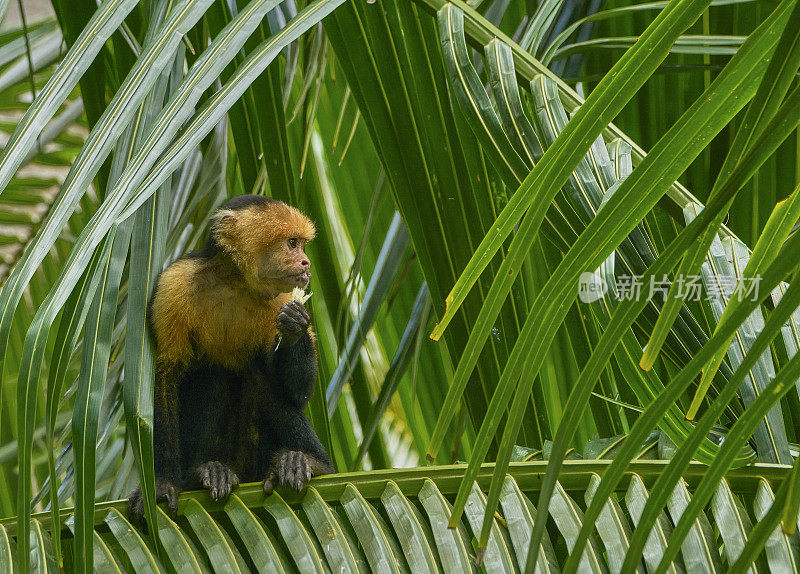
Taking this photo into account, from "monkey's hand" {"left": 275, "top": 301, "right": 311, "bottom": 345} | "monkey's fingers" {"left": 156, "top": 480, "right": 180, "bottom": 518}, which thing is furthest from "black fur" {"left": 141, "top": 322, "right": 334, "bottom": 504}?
"monkey's fingers" {"left": 156, "top": 480, "right": 180, "bottom": 518}

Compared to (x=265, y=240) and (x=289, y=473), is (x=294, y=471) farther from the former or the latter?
(x=265, y=240)

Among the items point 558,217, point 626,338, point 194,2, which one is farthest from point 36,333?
point 558,217

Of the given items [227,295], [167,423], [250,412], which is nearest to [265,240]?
[227,295]

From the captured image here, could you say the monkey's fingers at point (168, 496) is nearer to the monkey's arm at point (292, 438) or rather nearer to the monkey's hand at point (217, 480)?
the monkey's hand at point (217, 480)

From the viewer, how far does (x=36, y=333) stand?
1073mm

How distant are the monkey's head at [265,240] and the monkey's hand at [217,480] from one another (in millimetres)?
755

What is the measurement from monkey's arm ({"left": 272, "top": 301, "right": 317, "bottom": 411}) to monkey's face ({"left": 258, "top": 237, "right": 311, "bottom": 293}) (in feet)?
0.57

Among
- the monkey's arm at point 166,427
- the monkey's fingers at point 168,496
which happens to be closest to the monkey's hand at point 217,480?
the monkey's fingers at point 168,496

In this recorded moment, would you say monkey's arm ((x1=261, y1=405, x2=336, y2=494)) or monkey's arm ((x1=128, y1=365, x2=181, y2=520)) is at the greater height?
monkey's arm ((x1=128, y1=365, x2=181, y2=520))

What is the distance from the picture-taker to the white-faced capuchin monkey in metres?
2.48

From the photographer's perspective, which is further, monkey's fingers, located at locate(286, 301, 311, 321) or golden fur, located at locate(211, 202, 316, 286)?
golden fur, located at locate(211, 202, 316, 286)

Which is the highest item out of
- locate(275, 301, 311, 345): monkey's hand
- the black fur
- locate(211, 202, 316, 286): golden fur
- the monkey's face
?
locate(211, 202, 316, 286): golden fur

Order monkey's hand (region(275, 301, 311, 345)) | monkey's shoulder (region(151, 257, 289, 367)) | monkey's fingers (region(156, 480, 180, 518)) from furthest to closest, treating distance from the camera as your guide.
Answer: monkey's shoulder (region(151, 257, 289, 367)), monkey's hand (region(275, 301, 311, 345)), monkey's fingers (region(156, 480, 180, 518))

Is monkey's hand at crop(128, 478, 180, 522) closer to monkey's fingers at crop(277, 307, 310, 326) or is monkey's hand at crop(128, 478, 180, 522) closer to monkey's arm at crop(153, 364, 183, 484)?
monkey's arm at crop(153, 364, 183, 484)
